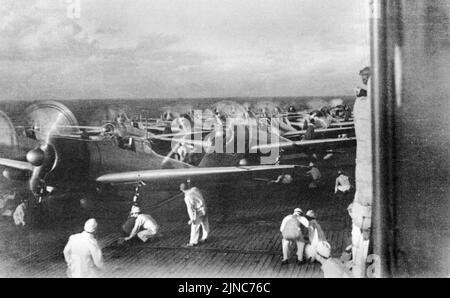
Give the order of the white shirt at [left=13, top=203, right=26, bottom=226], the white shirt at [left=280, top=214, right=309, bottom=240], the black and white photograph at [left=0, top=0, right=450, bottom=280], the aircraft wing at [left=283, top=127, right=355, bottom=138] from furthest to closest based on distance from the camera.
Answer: the white shirt at [left=13, top=203, right=26, bottom=226]
the aircraft wing at [left=283, top=127, right=355, bottom=138]
the white shirt at [left=280, top=214, right=309, bottom=240]
the black and white photograph at [left=0, top=0, right=450, bottom=280]

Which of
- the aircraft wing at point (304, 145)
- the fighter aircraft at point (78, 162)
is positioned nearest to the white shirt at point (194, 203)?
the fighter aircraft at point (78, 162)

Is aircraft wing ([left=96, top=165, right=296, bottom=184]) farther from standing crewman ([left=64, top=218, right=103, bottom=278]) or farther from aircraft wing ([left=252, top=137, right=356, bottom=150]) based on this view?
standing crewman ([left=64, top=218, right=103, bottom=278])

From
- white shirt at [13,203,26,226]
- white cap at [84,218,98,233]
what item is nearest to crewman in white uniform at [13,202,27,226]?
white shirt at [13,203,26,226]

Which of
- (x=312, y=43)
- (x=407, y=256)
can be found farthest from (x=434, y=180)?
(x=312, y=43)

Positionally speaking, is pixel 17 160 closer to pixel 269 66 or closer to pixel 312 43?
pixel 269 66

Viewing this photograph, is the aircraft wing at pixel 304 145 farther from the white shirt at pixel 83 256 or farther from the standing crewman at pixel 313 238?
the white shirt at pixel 83 256
